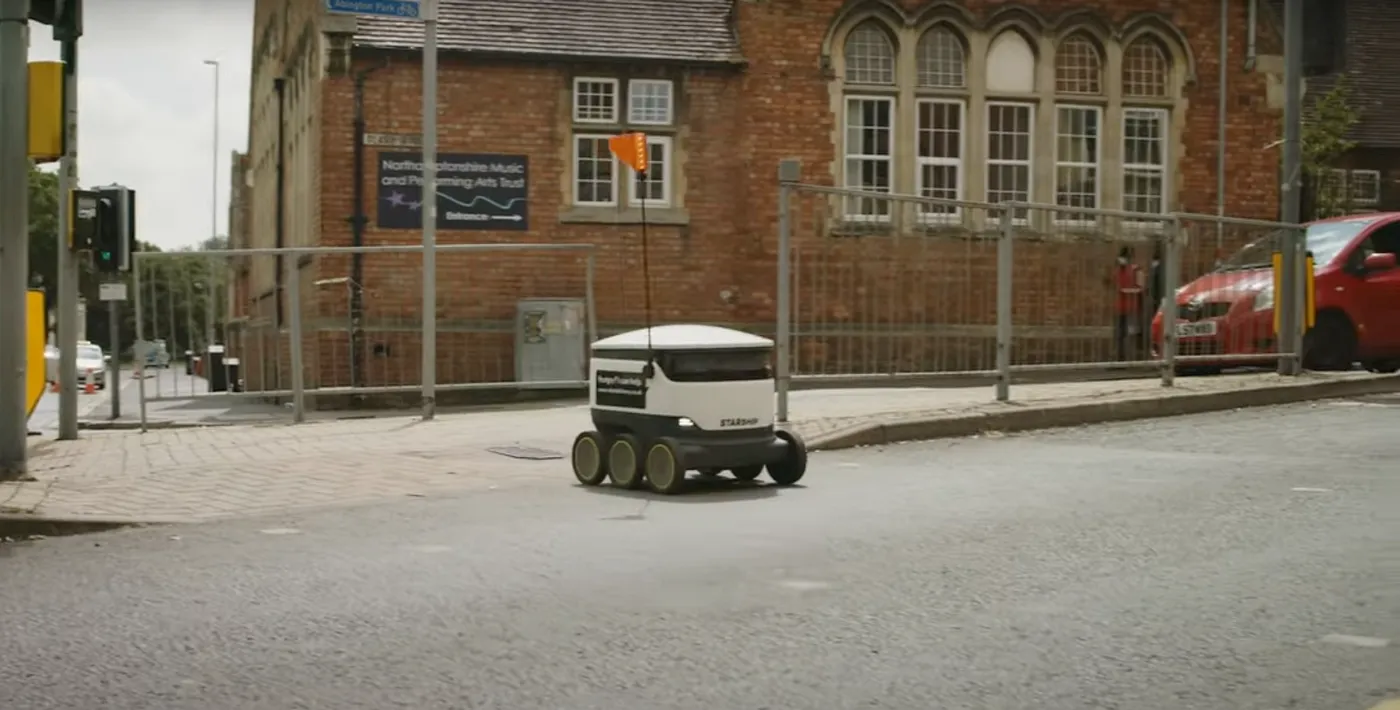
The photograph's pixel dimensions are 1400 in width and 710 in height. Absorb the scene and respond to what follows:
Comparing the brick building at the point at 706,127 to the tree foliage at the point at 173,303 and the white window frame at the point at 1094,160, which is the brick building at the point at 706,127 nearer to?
the white window frame at the point at 1094,160

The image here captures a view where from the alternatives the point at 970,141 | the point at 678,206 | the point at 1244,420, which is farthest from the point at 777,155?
the point at 1244,420

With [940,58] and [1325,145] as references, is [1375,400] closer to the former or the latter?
[940,58]

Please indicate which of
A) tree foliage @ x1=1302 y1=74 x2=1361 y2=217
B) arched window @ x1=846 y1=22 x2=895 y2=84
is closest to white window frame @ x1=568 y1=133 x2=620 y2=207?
arched window @ x1=846 y1=22 x2=895 y2=84

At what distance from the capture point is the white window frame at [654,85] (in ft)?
70.0

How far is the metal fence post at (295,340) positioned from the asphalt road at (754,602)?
21.9ft

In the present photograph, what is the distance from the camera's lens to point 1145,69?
76.3 feet

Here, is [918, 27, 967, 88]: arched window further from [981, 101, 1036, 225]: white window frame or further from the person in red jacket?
the person in red jacket

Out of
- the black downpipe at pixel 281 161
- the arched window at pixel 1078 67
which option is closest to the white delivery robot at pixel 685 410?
the arched window at pixel 1078 67

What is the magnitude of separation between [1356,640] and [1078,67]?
18.5 meters

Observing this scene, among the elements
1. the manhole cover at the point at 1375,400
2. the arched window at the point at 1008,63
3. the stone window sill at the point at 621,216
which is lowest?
the manhole cover at the point at 1375,400

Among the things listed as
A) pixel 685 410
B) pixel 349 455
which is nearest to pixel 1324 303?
pixel 685 410

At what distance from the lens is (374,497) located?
9867 millimetres

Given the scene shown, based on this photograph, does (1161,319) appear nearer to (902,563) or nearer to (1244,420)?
(1244,420)

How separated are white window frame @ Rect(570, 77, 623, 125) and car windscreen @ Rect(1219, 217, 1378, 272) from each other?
8.52 meters
